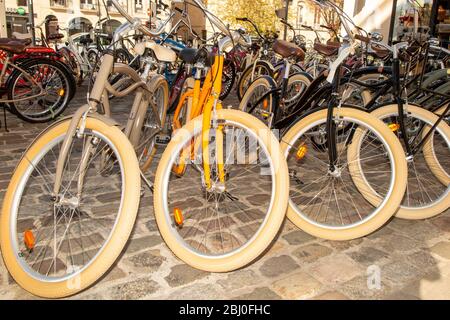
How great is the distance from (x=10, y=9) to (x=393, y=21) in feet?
100

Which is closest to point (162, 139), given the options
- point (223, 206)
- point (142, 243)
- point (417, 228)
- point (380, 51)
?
point (223, 206)

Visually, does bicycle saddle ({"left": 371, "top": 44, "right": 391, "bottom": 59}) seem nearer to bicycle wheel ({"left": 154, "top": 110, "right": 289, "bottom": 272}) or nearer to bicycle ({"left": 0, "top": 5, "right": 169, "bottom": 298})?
bicycle wheel ({"left": 154, "top": 110, "right": 289, "bottom": 272})

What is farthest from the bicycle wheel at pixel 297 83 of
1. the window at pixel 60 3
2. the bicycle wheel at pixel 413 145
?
the window at pixel 60 3

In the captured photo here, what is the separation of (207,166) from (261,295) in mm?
878

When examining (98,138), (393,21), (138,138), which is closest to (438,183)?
(138,138)

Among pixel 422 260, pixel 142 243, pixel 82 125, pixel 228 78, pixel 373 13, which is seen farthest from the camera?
pixel 373 13

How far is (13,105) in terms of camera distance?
588 centimetres

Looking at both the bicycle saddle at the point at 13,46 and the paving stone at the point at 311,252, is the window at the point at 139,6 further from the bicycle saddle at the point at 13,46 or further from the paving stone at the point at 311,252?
the paving stone at the point at 311,252

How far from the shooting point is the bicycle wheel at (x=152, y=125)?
137 inches

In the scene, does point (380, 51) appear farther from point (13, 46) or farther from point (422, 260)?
point (13, 46)

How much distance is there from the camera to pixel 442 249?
296 centimetres

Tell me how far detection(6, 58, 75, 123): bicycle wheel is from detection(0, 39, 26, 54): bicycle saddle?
1.37 ft

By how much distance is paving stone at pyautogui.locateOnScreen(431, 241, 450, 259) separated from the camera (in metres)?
2.88
